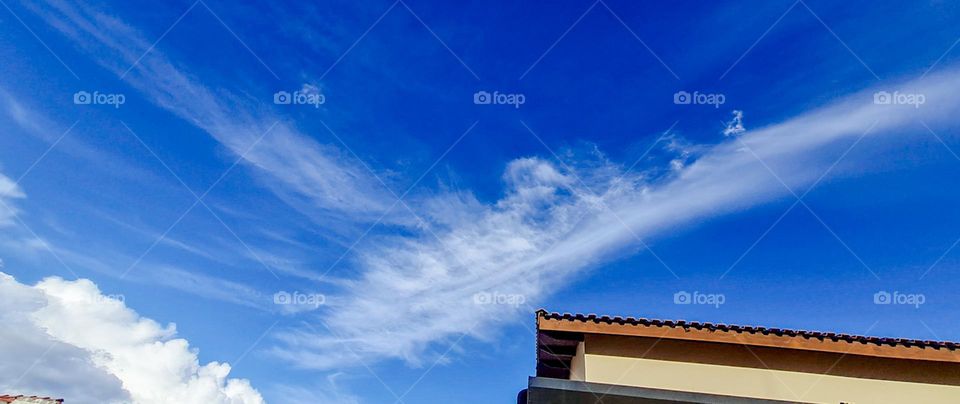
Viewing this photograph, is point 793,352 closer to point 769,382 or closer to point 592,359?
point 769,382

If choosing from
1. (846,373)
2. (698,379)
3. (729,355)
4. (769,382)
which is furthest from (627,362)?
(846,373)

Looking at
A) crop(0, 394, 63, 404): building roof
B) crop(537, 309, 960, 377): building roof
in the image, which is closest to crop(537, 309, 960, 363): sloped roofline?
crop(537, 309, 960, 377): building roof

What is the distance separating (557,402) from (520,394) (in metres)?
1.57

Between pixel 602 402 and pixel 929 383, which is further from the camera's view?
pixel 929 383

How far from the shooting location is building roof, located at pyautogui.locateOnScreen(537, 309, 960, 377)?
742 centimetres

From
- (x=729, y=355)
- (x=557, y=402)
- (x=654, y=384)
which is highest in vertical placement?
(x=729, y=355)

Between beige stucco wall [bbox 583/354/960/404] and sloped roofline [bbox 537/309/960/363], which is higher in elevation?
sloped roofline [bbox 537/309/960/363]

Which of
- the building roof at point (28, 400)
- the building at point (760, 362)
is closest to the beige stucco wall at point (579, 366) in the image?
the building at point (760, 362)

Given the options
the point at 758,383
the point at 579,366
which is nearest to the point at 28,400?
the point at 579,366

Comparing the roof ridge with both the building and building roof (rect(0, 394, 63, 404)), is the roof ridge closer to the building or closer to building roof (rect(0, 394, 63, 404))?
the building

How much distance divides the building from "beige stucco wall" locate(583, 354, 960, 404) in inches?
0.6

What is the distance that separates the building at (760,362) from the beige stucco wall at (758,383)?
0.05 feet

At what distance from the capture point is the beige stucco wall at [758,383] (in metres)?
7.30

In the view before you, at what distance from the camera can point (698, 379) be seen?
24.3 feet
